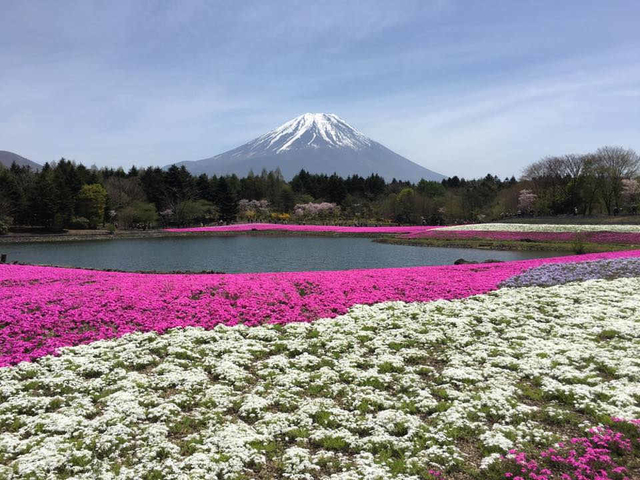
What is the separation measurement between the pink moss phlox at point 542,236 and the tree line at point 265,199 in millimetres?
34957

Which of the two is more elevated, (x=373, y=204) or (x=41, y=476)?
(x=373, y=204)

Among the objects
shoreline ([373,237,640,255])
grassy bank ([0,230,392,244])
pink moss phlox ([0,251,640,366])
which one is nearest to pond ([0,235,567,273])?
shoreline ([373,237,640,255])

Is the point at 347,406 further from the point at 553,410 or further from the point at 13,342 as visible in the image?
the point at 13,342

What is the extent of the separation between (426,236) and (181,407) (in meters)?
54.2

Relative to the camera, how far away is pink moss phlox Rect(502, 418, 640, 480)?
242 inches

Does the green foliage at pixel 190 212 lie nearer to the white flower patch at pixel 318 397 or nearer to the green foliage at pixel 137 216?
the green foliage at pixel 137 216

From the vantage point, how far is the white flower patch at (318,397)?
22.0ft

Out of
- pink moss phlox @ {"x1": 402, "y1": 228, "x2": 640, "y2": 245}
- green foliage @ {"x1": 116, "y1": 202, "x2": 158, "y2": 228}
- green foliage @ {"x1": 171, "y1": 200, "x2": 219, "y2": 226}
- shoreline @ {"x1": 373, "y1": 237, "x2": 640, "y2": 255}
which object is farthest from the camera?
green foliage @ {"x1": 171, "y1": 200, "x2": 219, "y2": 226}

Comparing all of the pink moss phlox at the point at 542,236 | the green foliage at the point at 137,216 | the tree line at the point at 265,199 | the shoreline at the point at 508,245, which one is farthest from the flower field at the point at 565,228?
the green foliage at the point at 137,216

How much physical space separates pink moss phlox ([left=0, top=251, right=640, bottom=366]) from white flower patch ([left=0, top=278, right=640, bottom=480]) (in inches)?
40.9

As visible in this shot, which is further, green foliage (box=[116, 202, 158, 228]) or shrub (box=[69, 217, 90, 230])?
green foliage (box=[116, 202, 158, 228])

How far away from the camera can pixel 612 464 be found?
21.0ft

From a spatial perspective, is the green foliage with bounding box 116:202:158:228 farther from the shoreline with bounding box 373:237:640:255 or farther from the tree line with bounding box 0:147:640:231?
the shoreline with bounding box 373:237:640:255

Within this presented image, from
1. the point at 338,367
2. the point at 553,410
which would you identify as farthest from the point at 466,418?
the point at 338,367
